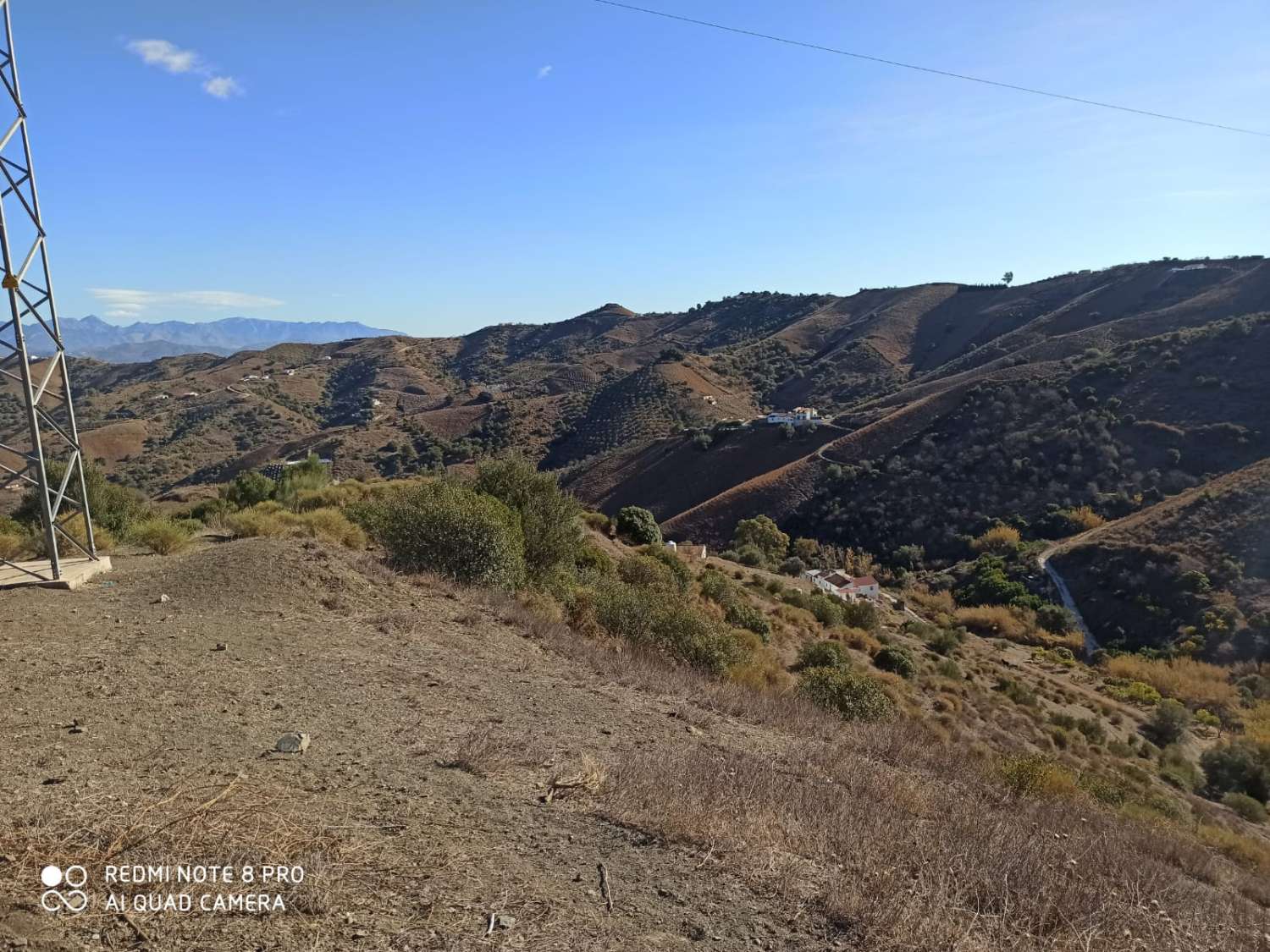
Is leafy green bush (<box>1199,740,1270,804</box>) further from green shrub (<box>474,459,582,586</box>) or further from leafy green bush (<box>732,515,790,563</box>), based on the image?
leafy green bush (<box>732,515,790,563</box>)

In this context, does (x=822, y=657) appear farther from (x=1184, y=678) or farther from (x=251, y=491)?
(x=251, y=491)

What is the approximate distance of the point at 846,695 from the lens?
14344mm

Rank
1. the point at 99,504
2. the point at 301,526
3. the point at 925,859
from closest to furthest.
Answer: the point at 925,859 < the point at 301,526 < the point at 99,504

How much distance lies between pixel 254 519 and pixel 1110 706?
991 inches

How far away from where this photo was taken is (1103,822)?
308 inches

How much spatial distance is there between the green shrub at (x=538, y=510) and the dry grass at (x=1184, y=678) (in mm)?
21693

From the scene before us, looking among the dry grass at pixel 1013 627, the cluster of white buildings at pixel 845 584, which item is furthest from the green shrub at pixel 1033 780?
the dry grass at pixel 1013 627

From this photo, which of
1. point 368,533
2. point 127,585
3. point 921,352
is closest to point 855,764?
point 127,585

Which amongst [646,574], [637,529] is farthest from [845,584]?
[646,574]

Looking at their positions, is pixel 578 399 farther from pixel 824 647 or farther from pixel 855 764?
pixel 855 764

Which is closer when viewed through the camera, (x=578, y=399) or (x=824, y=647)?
(x=824, y=647)

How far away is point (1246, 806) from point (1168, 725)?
5328 millimetres

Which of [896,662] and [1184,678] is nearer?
[896,662]

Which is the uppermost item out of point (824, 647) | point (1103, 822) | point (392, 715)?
point (392, 715)
